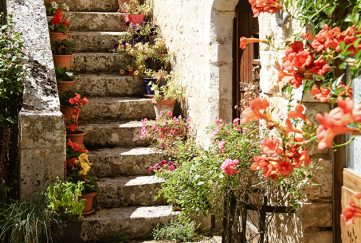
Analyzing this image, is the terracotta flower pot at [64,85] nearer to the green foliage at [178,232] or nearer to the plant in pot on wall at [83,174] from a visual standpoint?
the plant in pot on wall at [83,174]

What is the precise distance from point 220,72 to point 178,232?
5.22 ft

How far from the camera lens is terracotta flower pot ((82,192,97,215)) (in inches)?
222

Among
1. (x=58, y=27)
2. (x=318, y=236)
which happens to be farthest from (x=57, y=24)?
(x=318, y=236)

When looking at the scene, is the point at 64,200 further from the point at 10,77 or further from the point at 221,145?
the point at 221,145

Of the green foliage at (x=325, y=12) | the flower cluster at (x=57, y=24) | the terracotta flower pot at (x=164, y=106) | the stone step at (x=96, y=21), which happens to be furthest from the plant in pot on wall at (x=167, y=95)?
the green foliage at (x=325, y=12)

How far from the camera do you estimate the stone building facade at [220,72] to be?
14.1 ft

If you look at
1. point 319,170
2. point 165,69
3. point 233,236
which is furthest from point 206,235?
point 165,69

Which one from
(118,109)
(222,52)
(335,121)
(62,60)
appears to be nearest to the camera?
(335,121)

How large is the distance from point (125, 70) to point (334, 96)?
519cm

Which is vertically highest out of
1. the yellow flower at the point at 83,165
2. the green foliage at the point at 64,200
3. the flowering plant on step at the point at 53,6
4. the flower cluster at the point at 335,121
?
the flowering plant on step at the point at 53,6

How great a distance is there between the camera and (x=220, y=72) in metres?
6.09

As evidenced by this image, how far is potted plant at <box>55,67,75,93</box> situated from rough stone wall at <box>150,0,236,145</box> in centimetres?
124

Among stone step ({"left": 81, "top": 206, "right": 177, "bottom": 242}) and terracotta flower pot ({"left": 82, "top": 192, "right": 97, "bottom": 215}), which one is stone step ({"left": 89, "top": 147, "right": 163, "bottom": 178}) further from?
terracotta flower pot ({"left": 82, "top": 192, "right": 97, "bottom": 215})

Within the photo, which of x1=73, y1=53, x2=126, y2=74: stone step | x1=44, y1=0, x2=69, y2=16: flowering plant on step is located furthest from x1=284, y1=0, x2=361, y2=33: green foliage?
x1=44, y1=0, x2=69, y2=16: flowering plant on step
